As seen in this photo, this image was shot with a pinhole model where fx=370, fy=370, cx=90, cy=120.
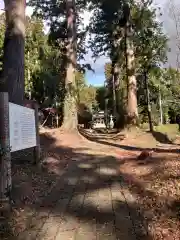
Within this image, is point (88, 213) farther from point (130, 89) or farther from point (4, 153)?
point (130, 89)

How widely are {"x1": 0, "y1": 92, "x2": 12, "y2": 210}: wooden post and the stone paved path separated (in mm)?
524

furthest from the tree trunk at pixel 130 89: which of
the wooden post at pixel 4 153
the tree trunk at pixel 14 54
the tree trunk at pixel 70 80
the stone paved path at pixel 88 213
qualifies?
the wooden post at pixel 4 153

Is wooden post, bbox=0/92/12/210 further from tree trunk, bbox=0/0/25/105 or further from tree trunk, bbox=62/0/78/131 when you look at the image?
tree trunk, bbox=62/0/78/131

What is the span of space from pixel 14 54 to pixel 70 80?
382 inches

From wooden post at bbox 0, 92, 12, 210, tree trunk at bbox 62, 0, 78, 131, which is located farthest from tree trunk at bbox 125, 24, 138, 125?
wooden post at bbox 0, 92, 12, 210

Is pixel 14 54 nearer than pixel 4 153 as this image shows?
No

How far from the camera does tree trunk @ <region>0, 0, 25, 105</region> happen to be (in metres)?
9.77

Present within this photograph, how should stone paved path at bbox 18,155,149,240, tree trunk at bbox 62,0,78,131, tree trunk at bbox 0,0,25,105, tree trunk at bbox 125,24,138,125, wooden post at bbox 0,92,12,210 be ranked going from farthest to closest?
1. tree trunk at bbox 125,24,138,125
2. tree trunk at bbox 62,0,78,131
3. tree trunk at bbox 0,0,25,105
4. wooden post at bbox 0,92,12,210
5. stone paved path at bbox 18,155,149,240

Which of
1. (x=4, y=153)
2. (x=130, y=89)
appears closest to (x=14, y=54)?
(x=4, y=153)

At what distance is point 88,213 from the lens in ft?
17.3

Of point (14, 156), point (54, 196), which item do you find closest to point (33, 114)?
point (14, 156)

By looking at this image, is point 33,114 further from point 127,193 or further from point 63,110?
point 63,110

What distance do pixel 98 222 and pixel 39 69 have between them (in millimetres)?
37936

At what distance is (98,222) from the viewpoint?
4828 mm
